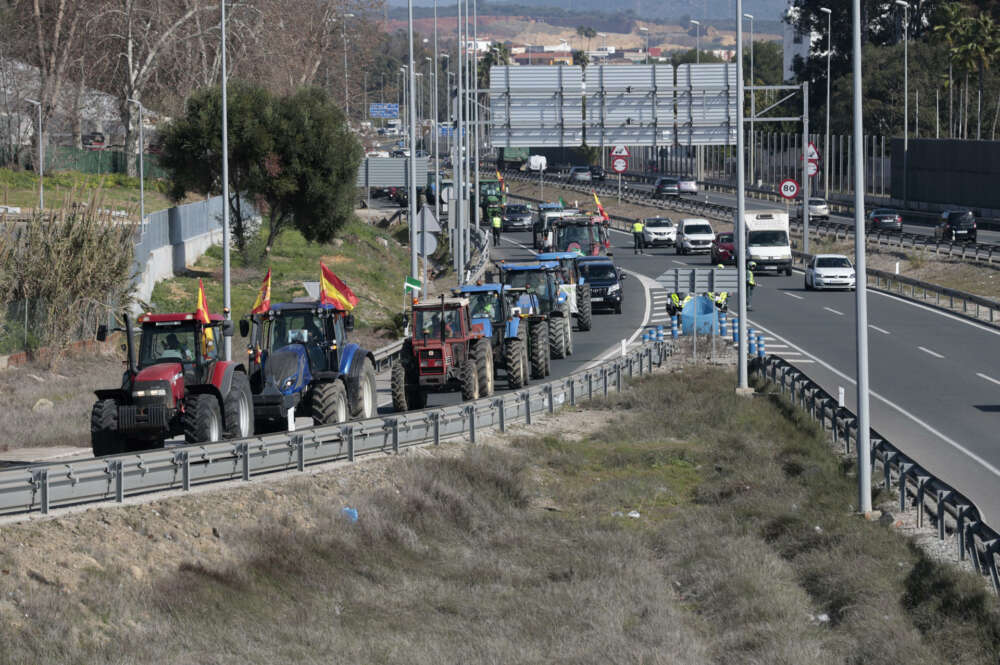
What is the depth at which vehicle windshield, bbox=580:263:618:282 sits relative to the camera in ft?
158

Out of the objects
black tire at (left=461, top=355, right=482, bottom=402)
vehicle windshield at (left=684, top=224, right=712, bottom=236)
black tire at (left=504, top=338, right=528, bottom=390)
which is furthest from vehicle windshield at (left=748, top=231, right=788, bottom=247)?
black tire at (left=461, top=355, right=482, bottom=402)

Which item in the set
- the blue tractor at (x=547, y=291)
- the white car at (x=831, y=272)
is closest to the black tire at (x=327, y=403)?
the blue tractor at (x=547, y=291)

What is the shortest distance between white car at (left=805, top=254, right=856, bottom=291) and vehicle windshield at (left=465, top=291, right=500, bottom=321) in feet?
83.3

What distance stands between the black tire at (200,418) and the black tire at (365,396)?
446 cm

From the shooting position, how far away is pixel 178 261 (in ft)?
173

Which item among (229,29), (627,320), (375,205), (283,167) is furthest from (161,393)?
(375,205)

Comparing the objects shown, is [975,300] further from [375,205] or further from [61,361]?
[375,205]

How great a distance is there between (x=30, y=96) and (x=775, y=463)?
199 ft

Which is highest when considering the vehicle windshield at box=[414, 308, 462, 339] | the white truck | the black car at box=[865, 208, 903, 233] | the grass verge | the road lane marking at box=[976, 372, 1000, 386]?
the black car at box=[865, 208, 903, 233]

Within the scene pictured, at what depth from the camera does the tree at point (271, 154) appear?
56438mm

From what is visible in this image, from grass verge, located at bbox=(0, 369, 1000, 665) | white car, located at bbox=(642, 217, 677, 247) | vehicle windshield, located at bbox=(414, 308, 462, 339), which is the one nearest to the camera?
grass verge, located at bbox=(0, 369, 1000, 665)

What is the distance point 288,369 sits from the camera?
932 inches

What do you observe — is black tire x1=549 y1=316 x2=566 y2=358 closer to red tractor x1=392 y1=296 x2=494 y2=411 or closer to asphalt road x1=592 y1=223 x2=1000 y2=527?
asphalt road x1=592 y1=223 x2=1000 y2=527

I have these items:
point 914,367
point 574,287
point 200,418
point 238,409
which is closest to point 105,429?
point 200,418
